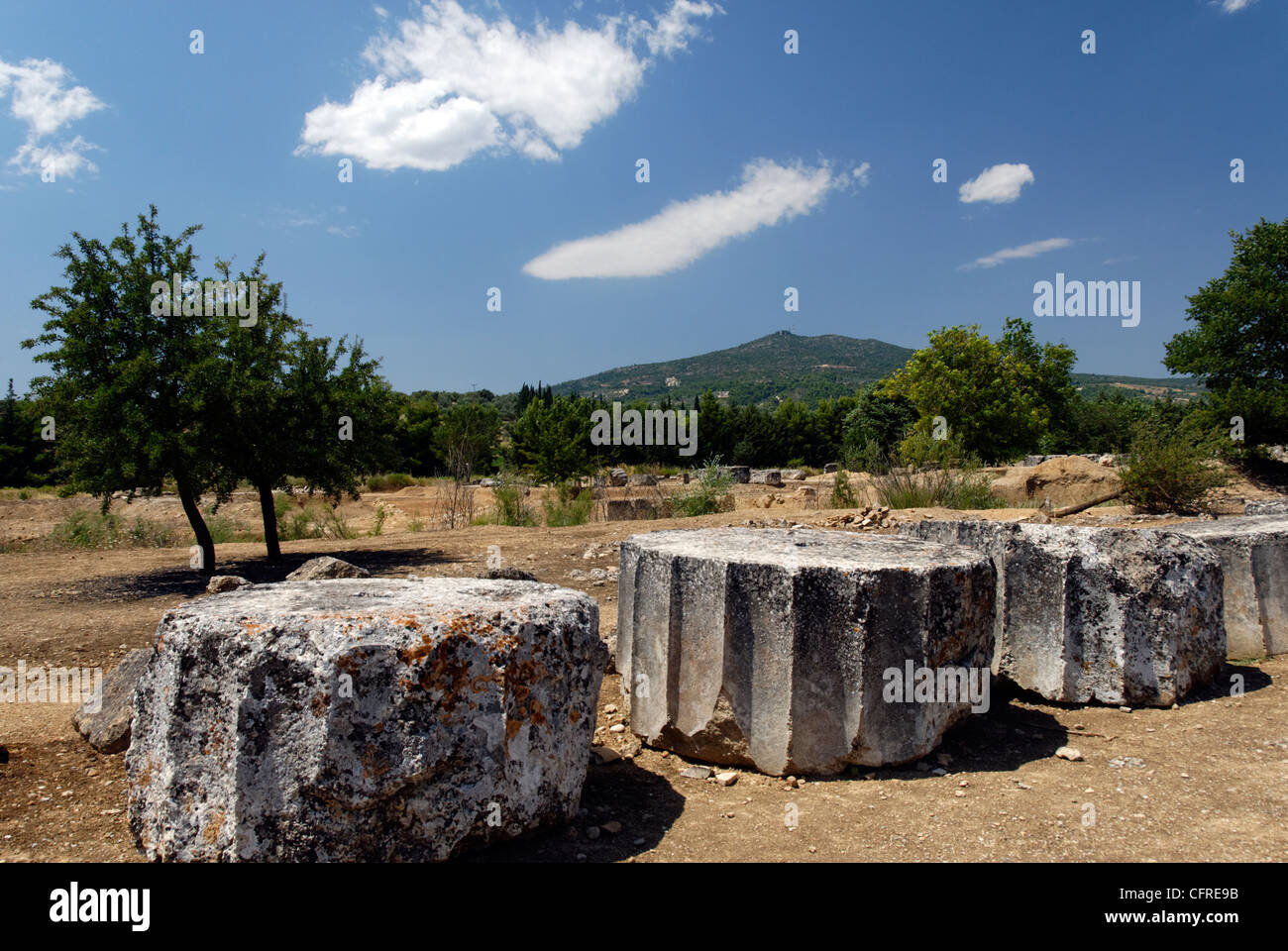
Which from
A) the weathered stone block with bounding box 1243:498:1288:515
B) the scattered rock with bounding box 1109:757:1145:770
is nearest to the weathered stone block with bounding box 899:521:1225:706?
the scattered rock with bounding box 1109:757:1145:770

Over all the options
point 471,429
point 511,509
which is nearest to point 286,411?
point 511,509

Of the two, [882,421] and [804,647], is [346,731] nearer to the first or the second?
[804,647]

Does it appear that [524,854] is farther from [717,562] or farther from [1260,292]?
[1260,292]

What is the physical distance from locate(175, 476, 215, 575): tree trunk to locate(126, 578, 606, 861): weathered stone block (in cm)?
818

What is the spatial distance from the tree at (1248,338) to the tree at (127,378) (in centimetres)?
2355

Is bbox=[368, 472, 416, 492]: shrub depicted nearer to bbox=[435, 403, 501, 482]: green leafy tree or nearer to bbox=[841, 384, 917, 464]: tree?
bbox=[435, 403, 501, 482]: green leafy tree

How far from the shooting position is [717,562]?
358 cm

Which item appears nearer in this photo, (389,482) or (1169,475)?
(1169,475)

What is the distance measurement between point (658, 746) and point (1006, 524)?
2.46 m

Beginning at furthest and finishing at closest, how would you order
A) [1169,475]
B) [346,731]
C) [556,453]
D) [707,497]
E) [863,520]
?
[556,453] < [707,497] < [1169,475] < [863,520] < [346,731]

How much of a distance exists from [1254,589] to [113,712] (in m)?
7.13

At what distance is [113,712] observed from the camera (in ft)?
13.0

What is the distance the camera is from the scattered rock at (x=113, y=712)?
3.89 m

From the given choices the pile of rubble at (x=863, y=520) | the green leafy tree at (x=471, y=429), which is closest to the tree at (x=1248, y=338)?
the pile of rubble at (x=863, y=520)
